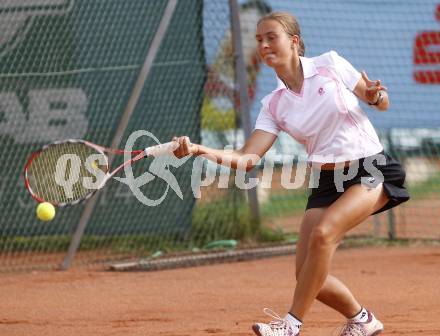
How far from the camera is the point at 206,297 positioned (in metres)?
6.68

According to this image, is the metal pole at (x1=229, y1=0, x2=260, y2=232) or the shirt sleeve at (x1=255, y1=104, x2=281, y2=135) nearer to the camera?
the shirt sleeve at (x1=255, y1=104, x2=281, y2=135)

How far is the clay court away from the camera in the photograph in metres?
5.62

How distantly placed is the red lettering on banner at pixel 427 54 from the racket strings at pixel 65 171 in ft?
14.8

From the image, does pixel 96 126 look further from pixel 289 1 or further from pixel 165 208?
pixel 289 1

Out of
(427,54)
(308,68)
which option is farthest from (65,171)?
(427,54)

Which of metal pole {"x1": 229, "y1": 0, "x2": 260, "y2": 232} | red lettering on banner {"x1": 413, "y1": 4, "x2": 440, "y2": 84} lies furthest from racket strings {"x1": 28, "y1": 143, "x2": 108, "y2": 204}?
red lettering on banner {"x1": 413, "y1": 4, "x2": 440, "y2": 84}

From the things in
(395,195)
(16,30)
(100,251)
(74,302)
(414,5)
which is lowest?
(395,195)

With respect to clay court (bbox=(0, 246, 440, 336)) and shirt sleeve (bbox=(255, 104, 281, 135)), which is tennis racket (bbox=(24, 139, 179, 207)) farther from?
shirt sleeve (bbox=(255, 104, 281, 135))

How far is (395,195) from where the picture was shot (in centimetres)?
459

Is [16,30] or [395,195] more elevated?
[16,30]

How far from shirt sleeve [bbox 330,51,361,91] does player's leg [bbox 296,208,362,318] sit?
61 centimetres

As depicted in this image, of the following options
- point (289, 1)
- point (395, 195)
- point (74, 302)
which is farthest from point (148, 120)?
point (395, 195)

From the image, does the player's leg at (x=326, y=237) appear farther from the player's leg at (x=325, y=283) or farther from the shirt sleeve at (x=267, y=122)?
the shirt sleeve at (x=267, y=122)

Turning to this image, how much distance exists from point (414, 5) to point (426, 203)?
2.42 m
